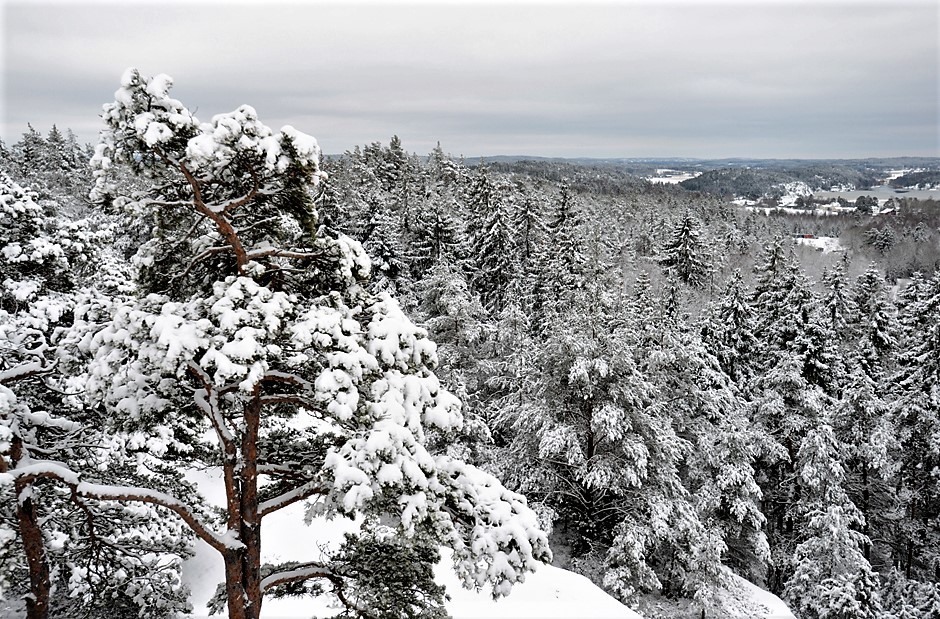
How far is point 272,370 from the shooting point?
5.70m

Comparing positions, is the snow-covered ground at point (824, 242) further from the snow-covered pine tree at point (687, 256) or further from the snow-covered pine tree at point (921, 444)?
the snow-covered pine tree at point (921, 444)

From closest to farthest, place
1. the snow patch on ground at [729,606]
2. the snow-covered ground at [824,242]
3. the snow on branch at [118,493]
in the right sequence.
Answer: the snow on branch at [118,493] < the snow patch on ground at [729,606] < the snow-covered ground at [824,242]

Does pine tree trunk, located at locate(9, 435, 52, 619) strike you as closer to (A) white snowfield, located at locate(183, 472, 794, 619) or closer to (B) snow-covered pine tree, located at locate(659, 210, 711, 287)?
(A) white snowfield, located at locate(183, 472, 794, 619)

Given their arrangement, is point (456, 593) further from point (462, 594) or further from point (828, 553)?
point (828, 553)

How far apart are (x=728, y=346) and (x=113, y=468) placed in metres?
25.1

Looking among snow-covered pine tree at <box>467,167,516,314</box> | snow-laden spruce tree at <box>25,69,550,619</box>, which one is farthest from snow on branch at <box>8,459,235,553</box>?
snow-covered pine tree at <box>467,167,516,314</box>

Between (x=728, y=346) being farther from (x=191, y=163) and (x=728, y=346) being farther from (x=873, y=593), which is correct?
(x=191, y=163)

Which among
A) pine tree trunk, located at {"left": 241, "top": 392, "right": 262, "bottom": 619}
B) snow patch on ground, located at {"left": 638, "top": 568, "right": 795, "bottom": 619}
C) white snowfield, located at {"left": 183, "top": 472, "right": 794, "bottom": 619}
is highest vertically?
pine tree trunk, located at {"left": 241, "top": 392, "right": 262, "bottom": 619}

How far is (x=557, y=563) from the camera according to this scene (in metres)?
16.9

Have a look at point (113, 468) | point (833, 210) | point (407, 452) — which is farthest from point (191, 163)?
point (833, 210)

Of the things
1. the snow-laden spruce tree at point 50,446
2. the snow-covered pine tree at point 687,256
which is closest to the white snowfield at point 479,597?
the snow-laden spruce tree at point 50,446

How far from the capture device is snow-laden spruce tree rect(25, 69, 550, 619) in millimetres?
4805

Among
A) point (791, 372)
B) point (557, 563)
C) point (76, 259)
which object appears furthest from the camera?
point (791, 372)

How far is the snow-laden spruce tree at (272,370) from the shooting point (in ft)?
15.8
